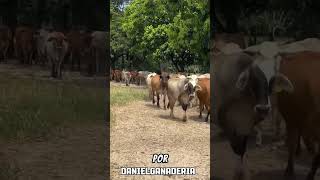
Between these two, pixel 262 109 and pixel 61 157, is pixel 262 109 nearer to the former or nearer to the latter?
pixel 262 109

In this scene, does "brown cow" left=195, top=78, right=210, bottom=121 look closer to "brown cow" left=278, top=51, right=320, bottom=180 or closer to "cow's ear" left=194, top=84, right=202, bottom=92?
"cow's ear" left=194, top=84, right=202, bottom=92

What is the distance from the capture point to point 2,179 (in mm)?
5141

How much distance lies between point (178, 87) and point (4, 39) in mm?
2933

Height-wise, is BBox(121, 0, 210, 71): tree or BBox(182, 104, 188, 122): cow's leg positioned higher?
BBox(121, 0, 210, 71): tree

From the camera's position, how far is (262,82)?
200 inches

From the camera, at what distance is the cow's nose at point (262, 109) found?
5.05 m

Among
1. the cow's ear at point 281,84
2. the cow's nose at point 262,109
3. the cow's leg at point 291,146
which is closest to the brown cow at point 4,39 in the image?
the cow's nose at point 262,109

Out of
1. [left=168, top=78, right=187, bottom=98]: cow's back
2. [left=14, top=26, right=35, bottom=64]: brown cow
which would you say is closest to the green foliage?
[left=168, top=78, right=187, bottom=98]: cow's back

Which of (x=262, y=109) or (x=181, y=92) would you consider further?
(x=181, y=92)

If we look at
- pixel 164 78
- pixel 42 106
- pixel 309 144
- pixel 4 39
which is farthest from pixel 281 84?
pixel 4 39

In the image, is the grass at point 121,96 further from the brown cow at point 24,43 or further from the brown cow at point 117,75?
the brown cow at point 24,43

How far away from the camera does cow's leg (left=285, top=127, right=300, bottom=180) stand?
5.43 metres

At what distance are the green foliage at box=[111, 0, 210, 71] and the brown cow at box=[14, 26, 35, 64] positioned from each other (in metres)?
1.33

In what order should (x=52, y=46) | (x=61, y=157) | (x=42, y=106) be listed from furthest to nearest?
(x=52, y=46) → (x=42, y=106) → (x=61, y=157)
